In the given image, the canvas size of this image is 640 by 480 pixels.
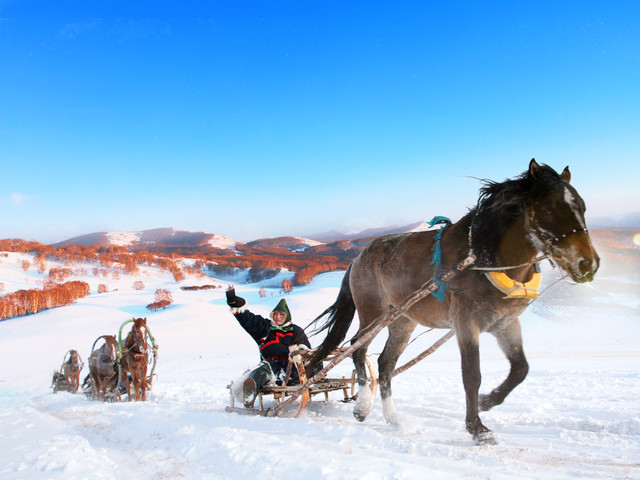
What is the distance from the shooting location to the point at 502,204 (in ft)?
11.4

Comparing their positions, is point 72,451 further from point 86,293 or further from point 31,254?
point 31,254

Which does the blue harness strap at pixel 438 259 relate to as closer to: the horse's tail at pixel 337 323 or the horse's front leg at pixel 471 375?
the horse's front leg at pixel 471 375

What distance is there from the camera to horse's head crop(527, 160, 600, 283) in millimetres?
3082

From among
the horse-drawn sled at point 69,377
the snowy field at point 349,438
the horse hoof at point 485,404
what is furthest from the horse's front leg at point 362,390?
the horse-drawn sled at point 69,377

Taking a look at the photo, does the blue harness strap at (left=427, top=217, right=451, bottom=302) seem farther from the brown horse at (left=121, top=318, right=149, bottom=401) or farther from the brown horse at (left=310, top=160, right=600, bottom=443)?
the brown horse at (left=121, top=318, right=149, bottom=401)

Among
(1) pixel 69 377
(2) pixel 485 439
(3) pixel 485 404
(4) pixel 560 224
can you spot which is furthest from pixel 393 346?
(1) pixel 69 377

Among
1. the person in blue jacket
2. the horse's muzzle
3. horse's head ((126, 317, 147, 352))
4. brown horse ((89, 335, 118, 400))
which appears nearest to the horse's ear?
the horse's muzzle

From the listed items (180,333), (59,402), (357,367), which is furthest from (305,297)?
(357,367)

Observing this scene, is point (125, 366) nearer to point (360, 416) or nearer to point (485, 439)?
point (360, 416)

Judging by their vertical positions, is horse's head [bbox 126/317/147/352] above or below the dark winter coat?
below

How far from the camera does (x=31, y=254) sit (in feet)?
214

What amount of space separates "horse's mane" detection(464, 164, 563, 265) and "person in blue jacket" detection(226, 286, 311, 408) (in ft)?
10.7

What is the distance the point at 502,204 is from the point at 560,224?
0.48m

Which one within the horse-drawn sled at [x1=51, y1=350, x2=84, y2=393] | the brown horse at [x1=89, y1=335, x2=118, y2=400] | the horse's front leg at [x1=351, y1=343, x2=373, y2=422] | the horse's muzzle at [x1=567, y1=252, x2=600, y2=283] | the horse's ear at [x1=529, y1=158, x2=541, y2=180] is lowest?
the horse-drawn sled at [x1=51, y1=350, x2=84, y2=393]
